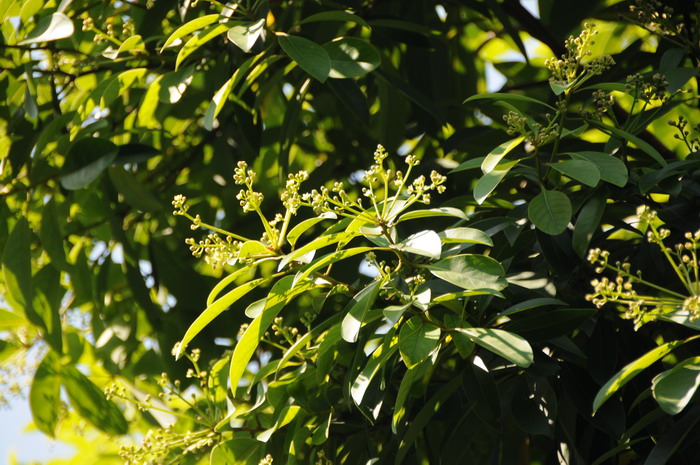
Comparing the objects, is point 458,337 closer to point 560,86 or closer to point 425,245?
point 425,245

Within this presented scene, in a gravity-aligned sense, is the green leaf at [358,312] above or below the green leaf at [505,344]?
above

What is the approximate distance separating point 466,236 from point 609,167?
0.20 m

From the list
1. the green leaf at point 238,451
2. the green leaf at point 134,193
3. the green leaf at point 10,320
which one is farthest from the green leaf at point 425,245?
the green leaf at point 10,320

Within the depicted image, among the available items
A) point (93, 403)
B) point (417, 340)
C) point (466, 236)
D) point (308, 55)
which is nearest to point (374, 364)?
point (417, 340)

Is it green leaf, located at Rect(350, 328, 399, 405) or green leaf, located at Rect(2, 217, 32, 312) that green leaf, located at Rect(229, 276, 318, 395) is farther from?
green leaf, located at Rect(2, 217, 32, 312)

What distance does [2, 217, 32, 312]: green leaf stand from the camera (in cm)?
137

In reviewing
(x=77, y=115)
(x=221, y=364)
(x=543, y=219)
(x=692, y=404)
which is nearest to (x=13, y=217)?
(x=77, y=115)

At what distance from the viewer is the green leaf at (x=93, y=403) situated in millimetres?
1546

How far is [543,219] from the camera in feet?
3.05

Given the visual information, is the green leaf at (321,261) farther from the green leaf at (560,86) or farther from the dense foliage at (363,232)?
the green leaf at (560,86)

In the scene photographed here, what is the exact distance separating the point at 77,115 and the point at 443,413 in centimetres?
79

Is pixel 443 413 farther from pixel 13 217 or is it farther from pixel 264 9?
pixel 13 217

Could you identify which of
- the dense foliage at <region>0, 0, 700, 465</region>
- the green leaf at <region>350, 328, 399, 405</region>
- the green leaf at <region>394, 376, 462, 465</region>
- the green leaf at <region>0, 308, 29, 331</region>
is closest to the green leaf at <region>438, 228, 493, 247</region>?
the dense foliage at <region>0, 0, 700, 465</region>

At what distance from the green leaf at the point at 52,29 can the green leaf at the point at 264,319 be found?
1.94 feet
